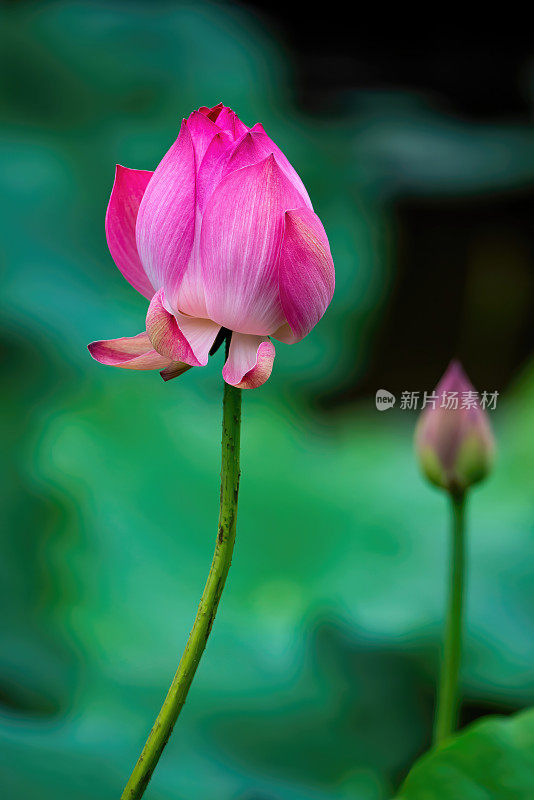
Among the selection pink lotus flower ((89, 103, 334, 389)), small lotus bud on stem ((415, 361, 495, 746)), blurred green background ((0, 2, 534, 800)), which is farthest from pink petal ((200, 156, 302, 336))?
blurred green background ((0, 2, 534, 800))

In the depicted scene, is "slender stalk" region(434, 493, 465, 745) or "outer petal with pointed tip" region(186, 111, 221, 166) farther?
"slender stalk" region(434, 493, 465, 745)

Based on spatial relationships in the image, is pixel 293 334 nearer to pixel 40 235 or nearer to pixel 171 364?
pixel 171 364

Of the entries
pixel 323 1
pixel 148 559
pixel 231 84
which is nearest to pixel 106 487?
pixel 148 559

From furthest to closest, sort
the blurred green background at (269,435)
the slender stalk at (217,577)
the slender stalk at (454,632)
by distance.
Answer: the blurred green background at (269,435) < the slender stalk at (454,632) < the slender stalk at (217,577)

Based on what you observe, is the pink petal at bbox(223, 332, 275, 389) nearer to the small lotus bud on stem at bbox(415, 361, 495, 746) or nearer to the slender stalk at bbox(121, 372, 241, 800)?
the slender stalk at bbox(121, 372, 241, 800)

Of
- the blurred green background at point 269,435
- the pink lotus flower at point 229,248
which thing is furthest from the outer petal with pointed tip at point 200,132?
the blurred green background at point 269,435

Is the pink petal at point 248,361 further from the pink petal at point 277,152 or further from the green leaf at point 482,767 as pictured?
the green leaf at point 482,767
